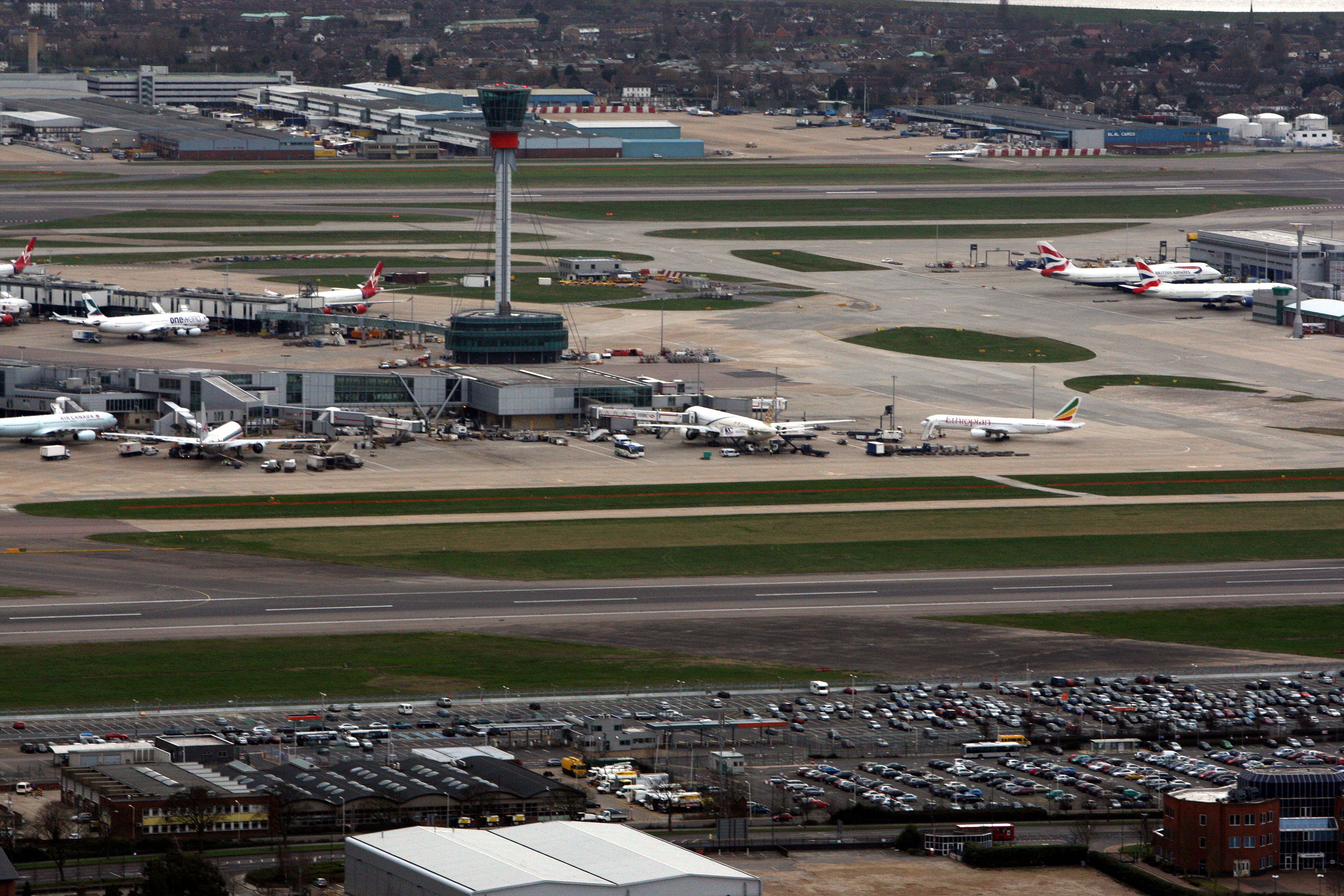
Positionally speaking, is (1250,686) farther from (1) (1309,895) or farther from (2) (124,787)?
(2) (124,787)

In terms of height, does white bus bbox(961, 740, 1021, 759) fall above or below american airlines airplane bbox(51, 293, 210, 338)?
below

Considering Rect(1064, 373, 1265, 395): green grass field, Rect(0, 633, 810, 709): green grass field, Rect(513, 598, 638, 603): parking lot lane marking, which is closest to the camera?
Rect(0, 633, 810, 709): green grass field

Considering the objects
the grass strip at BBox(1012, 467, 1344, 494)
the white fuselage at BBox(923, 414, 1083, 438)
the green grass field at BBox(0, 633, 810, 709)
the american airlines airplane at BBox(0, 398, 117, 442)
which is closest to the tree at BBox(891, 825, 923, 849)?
the green grass field at BBox(0, 633, 810, 709)

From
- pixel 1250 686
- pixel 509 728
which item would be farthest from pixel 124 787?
pixel 1250 686

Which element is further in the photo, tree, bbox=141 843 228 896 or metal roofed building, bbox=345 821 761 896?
tree, bbox=141 843 228 896

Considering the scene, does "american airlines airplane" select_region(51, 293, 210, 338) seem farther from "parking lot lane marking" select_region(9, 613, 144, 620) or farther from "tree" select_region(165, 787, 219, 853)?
"tree" select_region(165, 787, 219, 853)

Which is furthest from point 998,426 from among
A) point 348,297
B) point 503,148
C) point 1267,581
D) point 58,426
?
point 348,297

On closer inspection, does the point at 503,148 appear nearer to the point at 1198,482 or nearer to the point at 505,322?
the point at 505,322
